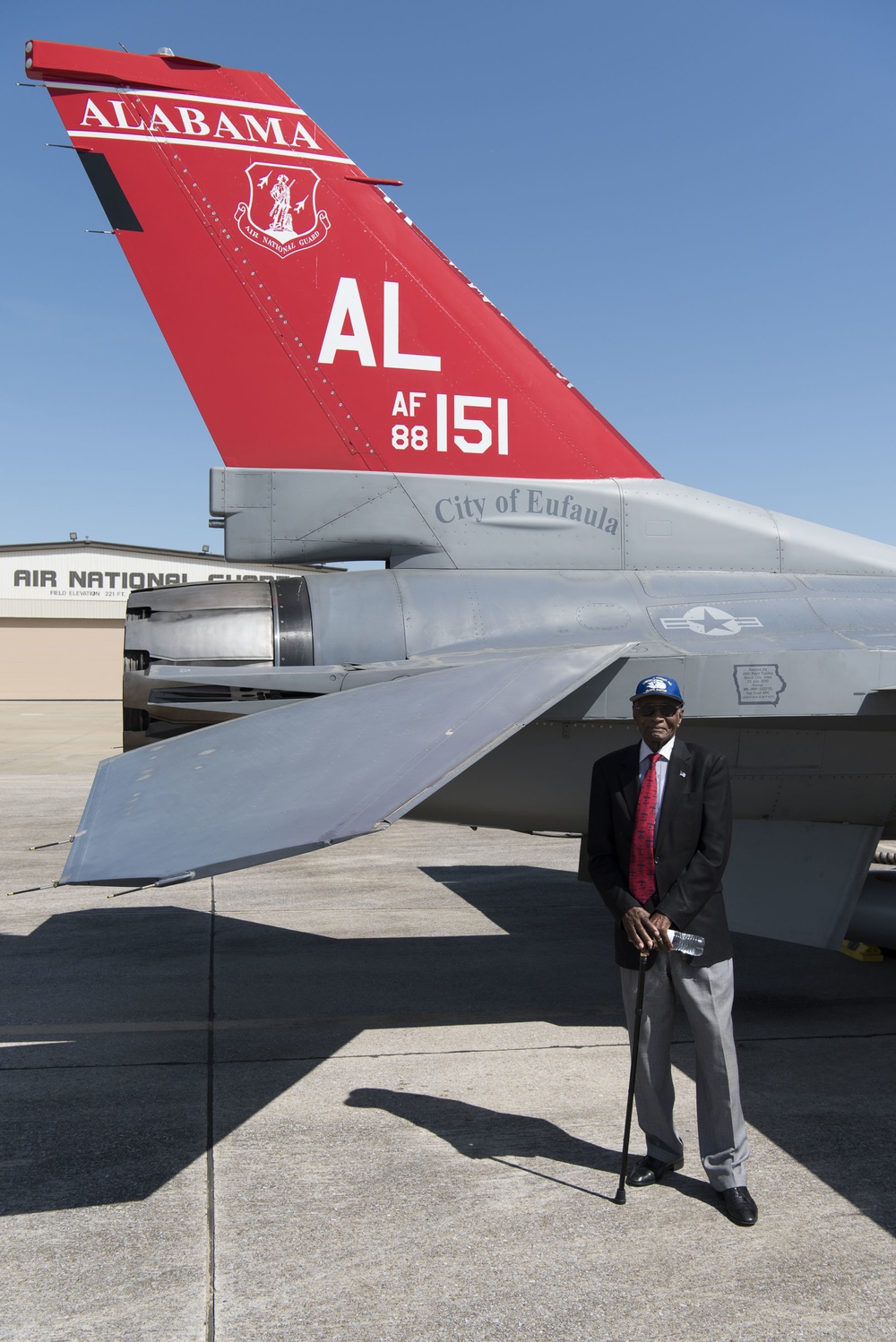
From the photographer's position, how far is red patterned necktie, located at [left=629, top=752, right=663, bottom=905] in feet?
11.7

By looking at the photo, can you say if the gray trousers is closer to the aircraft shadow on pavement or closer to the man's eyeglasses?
the aircraft shadow on pavement

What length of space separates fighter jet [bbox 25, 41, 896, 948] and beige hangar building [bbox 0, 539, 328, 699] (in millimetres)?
31071

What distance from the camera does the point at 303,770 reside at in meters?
3.86

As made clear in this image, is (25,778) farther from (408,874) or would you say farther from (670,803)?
(670,803)

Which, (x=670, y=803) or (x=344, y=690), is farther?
(x=344, y=690)

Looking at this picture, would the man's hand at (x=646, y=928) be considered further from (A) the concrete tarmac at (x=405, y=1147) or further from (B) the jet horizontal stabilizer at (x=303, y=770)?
(A) the concrete tarmac at (x=405, y=1147)

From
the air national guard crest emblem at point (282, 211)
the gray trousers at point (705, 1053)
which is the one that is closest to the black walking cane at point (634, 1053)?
the gray trousers at point (705, 1053)

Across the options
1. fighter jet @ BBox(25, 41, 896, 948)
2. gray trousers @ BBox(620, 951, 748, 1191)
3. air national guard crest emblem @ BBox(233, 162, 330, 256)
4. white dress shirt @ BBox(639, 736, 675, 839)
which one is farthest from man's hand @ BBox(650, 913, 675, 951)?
air national guard crest emblem @ BBox(233, 162, 330, 256)

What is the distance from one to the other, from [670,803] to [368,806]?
1.11 m

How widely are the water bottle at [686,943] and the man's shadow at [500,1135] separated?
99 centimetres

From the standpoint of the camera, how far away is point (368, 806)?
327cm

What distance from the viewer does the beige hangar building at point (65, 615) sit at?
1443 inches

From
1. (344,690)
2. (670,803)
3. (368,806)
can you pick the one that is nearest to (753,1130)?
(670,803)

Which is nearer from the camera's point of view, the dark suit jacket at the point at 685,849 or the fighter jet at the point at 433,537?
the dark suit jacket at the point at 685,849
